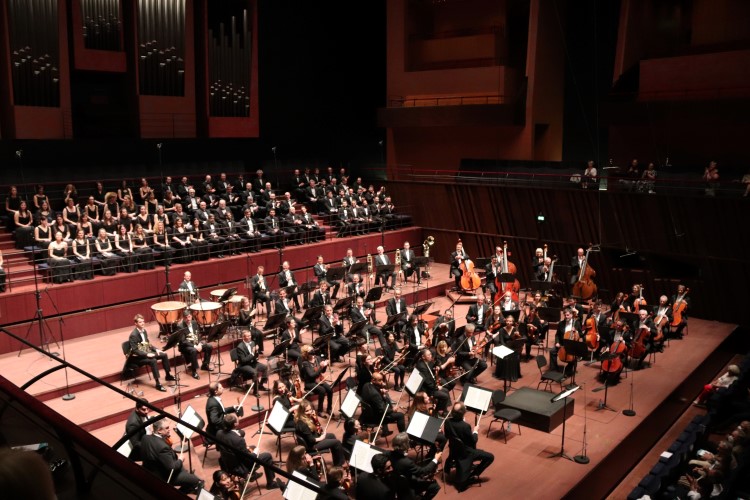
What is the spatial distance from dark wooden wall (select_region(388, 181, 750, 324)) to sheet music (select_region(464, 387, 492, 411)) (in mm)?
6937

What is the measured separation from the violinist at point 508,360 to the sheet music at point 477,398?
2.66 meters

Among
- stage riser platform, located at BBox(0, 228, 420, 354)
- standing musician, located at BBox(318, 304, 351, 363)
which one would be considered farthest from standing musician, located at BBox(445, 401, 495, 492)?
stage riser platform, located at BBox(0, 228, 420, 354)

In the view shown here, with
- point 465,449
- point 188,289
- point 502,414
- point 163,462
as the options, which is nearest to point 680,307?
point 502,414

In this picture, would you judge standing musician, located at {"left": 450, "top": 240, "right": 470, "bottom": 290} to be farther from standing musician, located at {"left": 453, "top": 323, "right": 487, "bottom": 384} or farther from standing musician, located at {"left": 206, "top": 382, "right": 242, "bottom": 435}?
standing musician, located at {"left": 206, "top": 382, "right": 242, "bottom": 435}

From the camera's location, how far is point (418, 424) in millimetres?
7613

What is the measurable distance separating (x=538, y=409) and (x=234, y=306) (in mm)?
6120

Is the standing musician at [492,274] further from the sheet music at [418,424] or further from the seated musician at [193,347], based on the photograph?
the sheet music at [418,424]

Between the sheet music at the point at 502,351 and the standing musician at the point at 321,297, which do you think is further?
the standing musician at the point at 321,297

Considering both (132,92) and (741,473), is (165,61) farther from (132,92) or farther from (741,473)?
(741,473)

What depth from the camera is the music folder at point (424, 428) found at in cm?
752

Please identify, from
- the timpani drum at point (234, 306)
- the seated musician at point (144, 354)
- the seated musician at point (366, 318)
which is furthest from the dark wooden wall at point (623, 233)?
the seated musician at point (144, 354)

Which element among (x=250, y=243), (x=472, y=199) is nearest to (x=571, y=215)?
(x=472, y=199)

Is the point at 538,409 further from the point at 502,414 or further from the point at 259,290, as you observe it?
the point at 259,290

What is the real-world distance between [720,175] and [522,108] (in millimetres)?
6599
